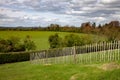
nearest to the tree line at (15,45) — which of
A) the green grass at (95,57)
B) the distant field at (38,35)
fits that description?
the distant field at (38,35)

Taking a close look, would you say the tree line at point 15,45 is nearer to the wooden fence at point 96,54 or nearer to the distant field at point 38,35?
the distant field at point 38,35

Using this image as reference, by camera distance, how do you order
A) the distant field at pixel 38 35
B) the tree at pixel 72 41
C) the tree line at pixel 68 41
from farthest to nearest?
the distant field at pixel 38 35 → the tree line at pixel 68 41 → the tree at pixel 72 41

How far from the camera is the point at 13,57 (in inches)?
1484

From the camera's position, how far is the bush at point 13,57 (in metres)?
36.6

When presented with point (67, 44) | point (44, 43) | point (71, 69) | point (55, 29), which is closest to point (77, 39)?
point (67, 44)

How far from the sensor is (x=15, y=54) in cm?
3797

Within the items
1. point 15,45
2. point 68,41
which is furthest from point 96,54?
point 68,41

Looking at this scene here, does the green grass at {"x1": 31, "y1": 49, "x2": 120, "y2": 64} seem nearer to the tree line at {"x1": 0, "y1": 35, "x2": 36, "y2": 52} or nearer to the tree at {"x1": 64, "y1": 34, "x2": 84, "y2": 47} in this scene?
the tree line at {"x1": 0, "y1": 35, "x2": 36, "y2": 52}

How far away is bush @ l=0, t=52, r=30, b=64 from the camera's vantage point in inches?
1442

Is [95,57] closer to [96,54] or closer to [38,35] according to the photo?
[96,54]

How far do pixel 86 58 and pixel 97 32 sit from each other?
120 ft

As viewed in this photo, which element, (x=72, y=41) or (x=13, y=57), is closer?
(x=13, y=57)

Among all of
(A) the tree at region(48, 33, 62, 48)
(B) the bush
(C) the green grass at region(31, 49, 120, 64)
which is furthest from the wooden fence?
(A) the tree at region(48, 33, 62, 48)

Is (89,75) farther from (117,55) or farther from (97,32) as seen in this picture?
(97,32)
